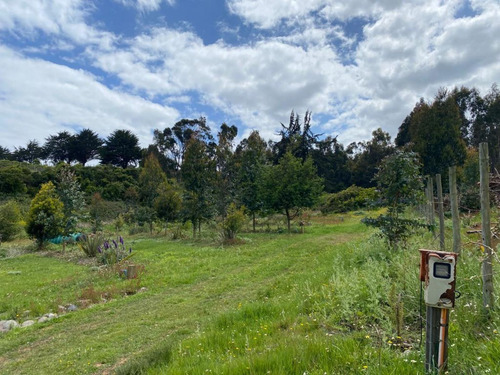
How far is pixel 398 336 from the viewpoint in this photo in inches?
114

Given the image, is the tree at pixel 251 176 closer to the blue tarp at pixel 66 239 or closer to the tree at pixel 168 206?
the tree at pixel 168 206

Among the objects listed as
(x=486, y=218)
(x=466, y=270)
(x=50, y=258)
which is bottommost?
(x=50, y=258)

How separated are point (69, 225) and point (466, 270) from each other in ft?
58.8

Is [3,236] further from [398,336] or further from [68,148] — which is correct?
[68,148]

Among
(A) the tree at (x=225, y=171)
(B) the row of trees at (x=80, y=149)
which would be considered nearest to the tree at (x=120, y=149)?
(B) the row of trees at (x=80, y=149)

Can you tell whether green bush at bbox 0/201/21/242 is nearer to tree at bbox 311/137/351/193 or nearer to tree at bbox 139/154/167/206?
tree at bbox 139/154/167/206

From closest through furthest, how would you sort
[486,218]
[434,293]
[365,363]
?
[434,293], [365,363], [486,218]

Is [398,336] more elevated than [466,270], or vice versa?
[466,270]

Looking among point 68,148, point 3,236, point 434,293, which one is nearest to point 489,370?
point 434,293

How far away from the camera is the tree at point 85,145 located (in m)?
51.0

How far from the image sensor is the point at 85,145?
169ft

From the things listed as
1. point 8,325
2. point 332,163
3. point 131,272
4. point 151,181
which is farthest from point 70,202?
point 332,163

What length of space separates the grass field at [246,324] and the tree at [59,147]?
4742 centimetres

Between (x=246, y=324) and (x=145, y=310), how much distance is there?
3059mm
